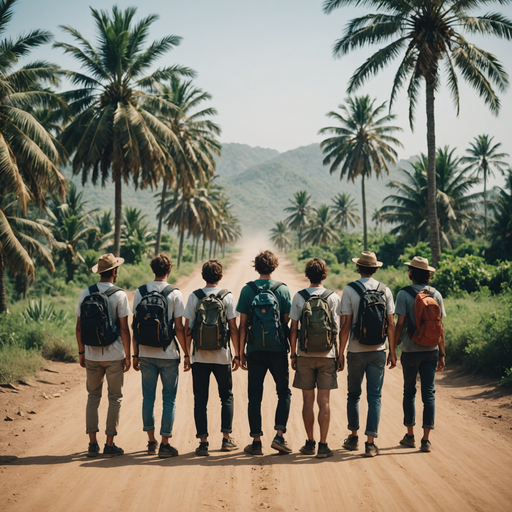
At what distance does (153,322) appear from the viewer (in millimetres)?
4781

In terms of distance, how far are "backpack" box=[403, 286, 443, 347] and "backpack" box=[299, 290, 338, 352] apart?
96 cm

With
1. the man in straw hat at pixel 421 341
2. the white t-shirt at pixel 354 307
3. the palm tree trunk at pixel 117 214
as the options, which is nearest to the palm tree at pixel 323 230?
the palm tree trunk at pixel 117 214

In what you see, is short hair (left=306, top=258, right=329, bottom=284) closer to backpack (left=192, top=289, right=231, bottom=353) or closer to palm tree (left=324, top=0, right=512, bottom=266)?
backpack (left=192, top=289, right=231, bottom=353)

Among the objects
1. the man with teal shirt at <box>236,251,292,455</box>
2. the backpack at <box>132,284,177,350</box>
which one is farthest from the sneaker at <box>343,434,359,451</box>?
the backpack at <box>132,284,177,350</box>

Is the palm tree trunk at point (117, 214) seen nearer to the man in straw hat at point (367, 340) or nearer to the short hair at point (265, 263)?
the short hair at point (265, 263)

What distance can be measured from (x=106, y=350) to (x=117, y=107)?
14.3 meters

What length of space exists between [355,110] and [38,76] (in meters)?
23.7

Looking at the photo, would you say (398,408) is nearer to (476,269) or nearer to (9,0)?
(476,269)

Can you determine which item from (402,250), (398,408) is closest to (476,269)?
(398,408)

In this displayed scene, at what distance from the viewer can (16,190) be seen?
11.7 metres

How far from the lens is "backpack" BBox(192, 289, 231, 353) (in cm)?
473

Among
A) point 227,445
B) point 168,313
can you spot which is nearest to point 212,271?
point 168,313

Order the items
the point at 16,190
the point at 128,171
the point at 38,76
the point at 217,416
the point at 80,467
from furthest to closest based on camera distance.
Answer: the point at 128,171
the point at 38,76
the point at 16,190
the point at 217,416
the point at 80,467

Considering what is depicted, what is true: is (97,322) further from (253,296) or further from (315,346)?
(315,346)
